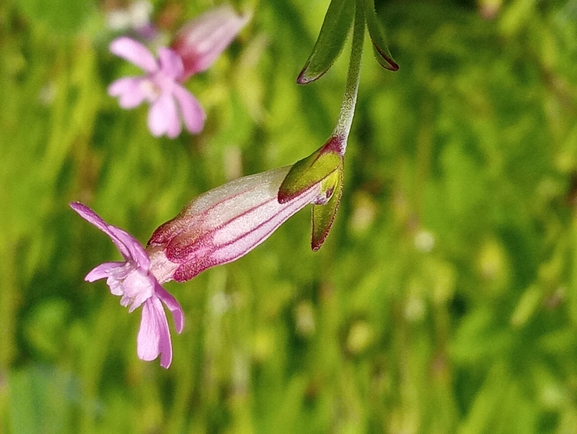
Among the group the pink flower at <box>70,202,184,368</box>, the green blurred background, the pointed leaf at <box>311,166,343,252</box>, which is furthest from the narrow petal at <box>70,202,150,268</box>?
the green blurred background

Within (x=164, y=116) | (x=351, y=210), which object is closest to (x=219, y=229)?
(x=164, y=116)

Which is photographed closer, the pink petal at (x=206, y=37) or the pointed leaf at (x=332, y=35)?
the pointed leaf at (x=332, y=35)

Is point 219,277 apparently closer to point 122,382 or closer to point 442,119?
point 122,382

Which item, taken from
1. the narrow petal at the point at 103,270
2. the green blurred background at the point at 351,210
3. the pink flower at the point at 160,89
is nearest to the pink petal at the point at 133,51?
the pink flower at the point at 160,89

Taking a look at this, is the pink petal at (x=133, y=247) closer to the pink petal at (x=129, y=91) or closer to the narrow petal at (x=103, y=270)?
the narrow petal at (x=103, y=270)

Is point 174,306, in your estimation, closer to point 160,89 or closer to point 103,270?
point 103,270

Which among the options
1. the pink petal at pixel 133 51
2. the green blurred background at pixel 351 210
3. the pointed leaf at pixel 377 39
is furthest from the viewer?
the green blurred background at pixel 351 210
